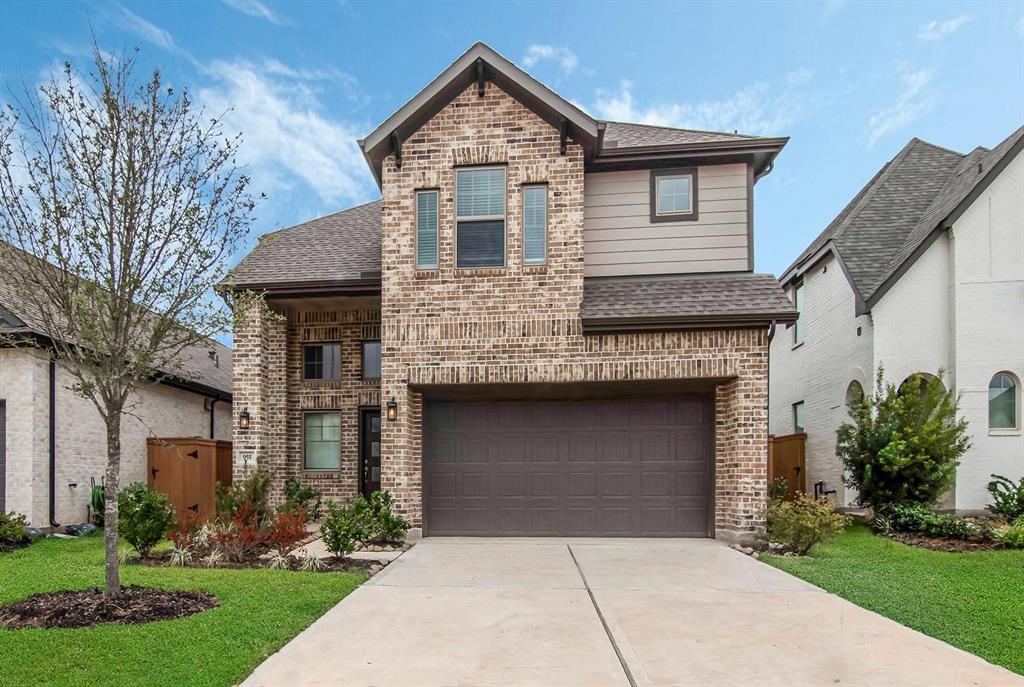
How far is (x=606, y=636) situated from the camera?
548 cm

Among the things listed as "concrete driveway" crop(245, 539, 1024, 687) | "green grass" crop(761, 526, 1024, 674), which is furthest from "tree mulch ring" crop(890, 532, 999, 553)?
"concrete driveway" crop(245, 539, 1024, 687)

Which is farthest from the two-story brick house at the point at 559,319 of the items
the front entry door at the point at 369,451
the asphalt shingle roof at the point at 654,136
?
the front entry door at the point at 369,451

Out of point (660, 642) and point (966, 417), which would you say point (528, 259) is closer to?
point (660, 642)

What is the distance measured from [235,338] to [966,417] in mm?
13228

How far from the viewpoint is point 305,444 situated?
12.4 metres

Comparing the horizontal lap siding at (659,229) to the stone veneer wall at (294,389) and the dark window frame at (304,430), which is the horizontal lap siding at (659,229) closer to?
the stone veneer wall at (294,389)

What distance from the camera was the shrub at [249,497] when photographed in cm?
1049

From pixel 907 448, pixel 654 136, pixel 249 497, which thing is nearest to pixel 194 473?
pixel 249 497

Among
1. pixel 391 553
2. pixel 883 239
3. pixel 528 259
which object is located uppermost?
pixel 883 239

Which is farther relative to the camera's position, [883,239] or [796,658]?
[883,239]

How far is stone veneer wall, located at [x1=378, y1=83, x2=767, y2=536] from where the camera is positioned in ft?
32.6

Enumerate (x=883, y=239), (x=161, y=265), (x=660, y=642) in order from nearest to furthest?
(x=660, y=642) < (x=161, y=265) < (x=883, y=239)

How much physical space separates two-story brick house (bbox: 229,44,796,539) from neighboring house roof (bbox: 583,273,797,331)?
0.04 metres

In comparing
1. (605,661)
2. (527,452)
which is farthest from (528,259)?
(605,661)
